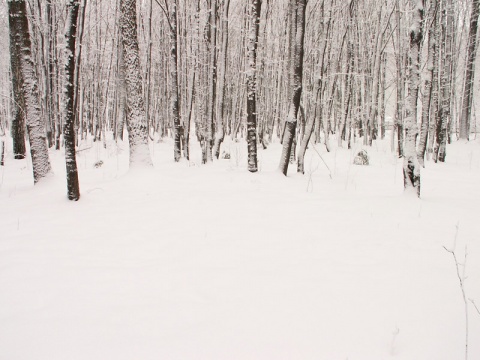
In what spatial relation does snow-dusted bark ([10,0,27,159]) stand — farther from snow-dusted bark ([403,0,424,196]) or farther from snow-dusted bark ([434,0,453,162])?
snow-dusted bark ([434,0,453,162])

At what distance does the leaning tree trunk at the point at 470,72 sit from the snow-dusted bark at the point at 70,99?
14.0 m

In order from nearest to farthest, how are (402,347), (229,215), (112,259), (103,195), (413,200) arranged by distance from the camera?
(402,347), (112,259), (229,215), (413,200), (103,195)

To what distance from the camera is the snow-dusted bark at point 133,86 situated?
6031mm

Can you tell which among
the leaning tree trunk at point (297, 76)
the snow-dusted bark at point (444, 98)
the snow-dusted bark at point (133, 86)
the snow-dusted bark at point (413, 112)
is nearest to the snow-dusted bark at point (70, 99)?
the snow-dusted bark at point (133, 86)

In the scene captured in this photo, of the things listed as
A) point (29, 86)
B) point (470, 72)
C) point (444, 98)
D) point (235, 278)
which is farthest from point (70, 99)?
point (470, 72)

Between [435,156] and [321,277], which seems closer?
[321,277]

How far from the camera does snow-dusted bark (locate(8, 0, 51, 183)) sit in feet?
18.0

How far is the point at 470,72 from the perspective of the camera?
13492 millimetres

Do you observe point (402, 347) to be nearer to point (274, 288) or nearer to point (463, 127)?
point (274, 288)

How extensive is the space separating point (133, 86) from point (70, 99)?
5.38 ft

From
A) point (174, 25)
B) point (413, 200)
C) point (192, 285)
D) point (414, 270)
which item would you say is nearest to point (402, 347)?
point (414, 270)

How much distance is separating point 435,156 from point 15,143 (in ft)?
52.6

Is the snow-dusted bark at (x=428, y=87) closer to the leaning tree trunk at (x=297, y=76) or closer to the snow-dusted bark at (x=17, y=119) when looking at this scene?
the leaning tree trunk at (x=297, y=76)

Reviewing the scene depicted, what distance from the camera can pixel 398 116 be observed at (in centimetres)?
1273
